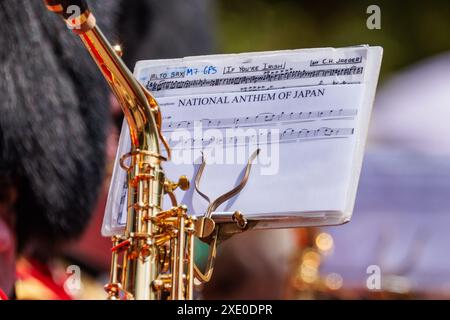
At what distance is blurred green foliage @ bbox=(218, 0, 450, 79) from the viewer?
821 cm

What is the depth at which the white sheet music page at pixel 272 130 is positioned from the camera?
5.83ft

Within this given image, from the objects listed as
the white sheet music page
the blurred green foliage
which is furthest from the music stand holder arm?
the blurred green foliage

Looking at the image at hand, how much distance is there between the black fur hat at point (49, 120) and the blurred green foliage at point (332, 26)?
17.9 ft

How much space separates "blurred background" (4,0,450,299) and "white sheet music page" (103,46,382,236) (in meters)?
0.29

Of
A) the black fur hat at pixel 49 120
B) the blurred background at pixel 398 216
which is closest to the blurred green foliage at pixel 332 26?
the blurred background at pixel 398 216

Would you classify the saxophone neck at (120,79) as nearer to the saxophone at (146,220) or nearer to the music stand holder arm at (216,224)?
the saxophone at (146,220)

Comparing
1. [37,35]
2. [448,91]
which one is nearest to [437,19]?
[448,91]

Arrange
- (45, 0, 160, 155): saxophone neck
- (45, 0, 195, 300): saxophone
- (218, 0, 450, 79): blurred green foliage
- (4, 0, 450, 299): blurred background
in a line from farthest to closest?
(218, 0, 450, 79): blurred green foliage
(4, 0, 450, 299): blurred background
(45, 0, 195, 300): saxophone
(45, 0, 160, 155): saxophone neck

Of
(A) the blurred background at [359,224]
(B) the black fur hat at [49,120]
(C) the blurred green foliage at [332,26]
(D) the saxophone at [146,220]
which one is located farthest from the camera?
(C) the blurred green foliage at [332,26]

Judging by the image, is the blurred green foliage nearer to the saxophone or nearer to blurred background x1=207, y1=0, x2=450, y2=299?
blurred background x1=207, y1=0, x2=450, y2=299
